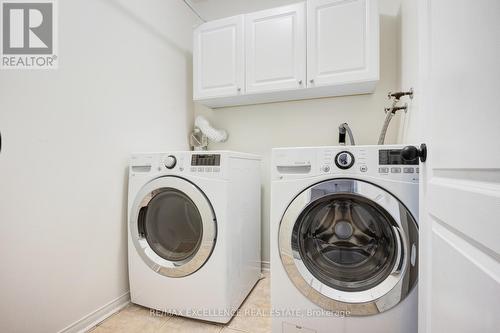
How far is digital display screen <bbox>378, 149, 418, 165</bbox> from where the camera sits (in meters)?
0.96

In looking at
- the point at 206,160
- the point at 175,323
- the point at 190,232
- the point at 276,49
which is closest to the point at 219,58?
the point at 276,49

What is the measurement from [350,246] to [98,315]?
1.40 metres

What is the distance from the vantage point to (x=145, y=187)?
136 centimetres

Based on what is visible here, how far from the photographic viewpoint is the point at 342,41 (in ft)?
4.97

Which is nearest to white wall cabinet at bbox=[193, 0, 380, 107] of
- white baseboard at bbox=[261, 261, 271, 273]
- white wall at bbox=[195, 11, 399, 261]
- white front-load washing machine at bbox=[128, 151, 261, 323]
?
white wall at bbox=[195, 11, 399, 261]

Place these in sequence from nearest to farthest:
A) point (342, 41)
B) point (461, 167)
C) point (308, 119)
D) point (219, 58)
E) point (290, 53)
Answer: point (461, 167)
point (342, 41)
point (290, 53)
point (219, 58)
point (308, 119)

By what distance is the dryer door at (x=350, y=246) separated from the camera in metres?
0.93

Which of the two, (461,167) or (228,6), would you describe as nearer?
(461,167)

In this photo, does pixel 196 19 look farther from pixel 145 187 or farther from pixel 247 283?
pixel 247 283

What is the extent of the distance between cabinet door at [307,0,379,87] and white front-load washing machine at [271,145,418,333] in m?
0.75

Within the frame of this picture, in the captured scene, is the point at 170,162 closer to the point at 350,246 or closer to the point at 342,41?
the point at 350,246

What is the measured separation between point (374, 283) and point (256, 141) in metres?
1.38

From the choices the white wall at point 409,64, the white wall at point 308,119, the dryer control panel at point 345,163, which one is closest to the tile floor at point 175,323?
the white wall at point 308,119

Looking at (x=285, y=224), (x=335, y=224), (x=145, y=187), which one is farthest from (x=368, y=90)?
(x=145, y=187)
